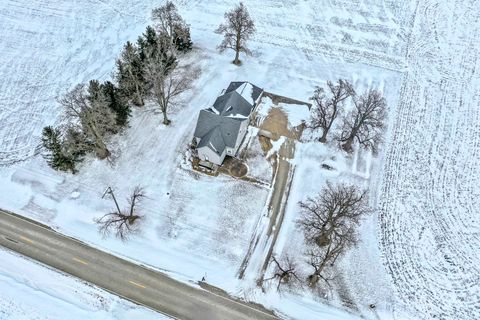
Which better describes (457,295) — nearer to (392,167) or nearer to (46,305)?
(392,167)

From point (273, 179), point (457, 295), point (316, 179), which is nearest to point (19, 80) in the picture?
point (273, 179)

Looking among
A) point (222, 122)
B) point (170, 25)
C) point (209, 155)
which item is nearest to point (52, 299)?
point (209, 155)

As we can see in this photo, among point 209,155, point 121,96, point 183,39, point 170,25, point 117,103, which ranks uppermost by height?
point 170,25

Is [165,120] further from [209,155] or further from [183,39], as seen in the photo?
[183,39]

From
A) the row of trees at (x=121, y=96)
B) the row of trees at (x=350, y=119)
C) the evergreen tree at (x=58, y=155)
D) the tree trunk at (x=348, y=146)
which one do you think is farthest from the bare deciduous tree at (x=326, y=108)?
the evergreen tree at (x=58, y=155)

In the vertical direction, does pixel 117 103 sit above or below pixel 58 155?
above

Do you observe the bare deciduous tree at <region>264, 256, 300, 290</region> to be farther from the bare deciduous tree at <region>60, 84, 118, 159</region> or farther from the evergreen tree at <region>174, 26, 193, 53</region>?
the evergreen tree at <region>174, 26, 193, 53</region>

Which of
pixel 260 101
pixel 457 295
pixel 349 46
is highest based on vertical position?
pixel 349 46

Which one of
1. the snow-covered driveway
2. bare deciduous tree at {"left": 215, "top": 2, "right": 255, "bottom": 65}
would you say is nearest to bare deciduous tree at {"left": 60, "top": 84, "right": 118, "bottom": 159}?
bare deciduous tree at {"left": 215, "top": 2, "right": 255, "bottom": 65}
